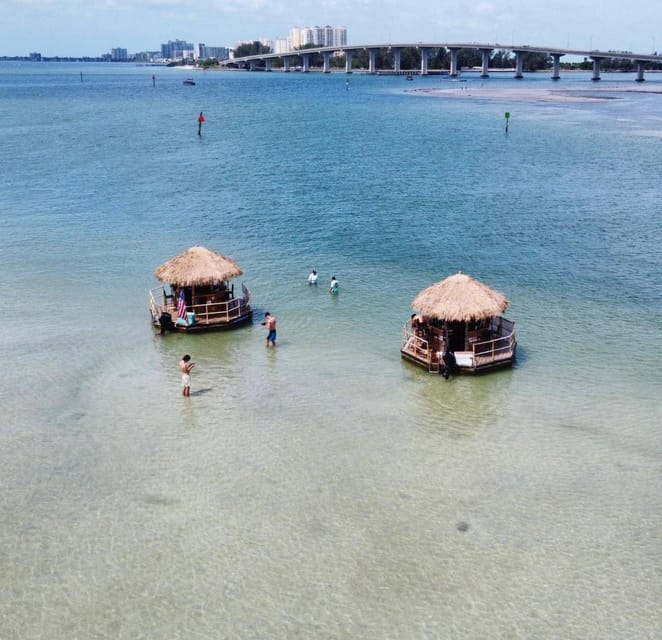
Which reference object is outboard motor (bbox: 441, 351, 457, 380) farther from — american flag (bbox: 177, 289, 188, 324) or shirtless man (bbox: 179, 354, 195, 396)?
american flag (bbox: 177, 289, 188, 324)

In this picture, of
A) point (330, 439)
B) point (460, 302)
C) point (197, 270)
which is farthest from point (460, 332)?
point (197, 270)

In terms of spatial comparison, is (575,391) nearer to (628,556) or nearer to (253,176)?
(628,556)

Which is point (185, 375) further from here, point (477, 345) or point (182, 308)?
point (477, 345)

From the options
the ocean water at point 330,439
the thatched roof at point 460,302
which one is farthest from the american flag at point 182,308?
the thatched roof at point 460,302

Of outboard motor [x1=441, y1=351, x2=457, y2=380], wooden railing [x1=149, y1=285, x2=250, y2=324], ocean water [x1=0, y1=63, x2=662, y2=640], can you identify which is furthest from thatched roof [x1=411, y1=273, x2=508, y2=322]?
wooden railing [x1=149, y1=285, x2=250, y2=324]

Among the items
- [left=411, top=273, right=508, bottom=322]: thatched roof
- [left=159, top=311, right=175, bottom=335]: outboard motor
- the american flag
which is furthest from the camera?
the american flag

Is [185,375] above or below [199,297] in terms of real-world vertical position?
below
